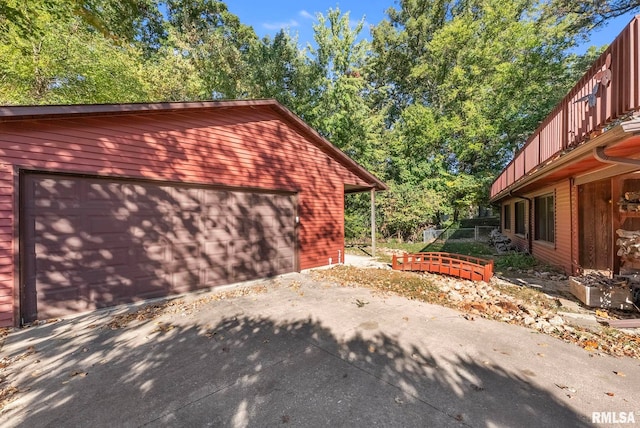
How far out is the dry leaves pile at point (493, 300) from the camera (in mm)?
3754

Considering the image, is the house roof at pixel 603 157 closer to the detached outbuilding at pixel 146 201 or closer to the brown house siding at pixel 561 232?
the brown house siding at pixel 561 232

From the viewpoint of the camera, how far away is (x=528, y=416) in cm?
236

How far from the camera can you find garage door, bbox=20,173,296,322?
4.72 m

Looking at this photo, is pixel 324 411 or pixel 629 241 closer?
pixel 324 411

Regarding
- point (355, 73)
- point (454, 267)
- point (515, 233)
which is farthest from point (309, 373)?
point (355, 73)

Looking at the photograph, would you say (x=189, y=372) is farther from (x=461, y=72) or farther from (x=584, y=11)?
(x=584, y=11)

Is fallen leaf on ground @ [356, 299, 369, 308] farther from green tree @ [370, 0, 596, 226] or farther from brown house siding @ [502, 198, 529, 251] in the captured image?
green tree @ [370, 0, 596, 226]

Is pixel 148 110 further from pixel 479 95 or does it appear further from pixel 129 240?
pixel 479 95

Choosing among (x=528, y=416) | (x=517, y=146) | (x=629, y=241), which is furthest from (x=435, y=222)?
(x=528, y=416)

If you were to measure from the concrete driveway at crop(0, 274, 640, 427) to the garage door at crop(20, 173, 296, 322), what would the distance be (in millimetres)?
680

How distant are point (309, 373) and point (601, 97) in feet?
16.8

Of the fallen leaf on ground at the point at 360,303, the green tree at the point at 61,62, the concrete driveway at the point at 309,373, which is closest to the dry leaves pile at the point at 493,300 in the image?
the concrete driveway at the point at 309,373

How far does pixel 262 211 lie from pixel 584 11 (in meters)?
24.2

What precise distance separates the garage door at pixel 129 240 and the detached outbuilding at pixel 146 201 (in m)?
0.02
